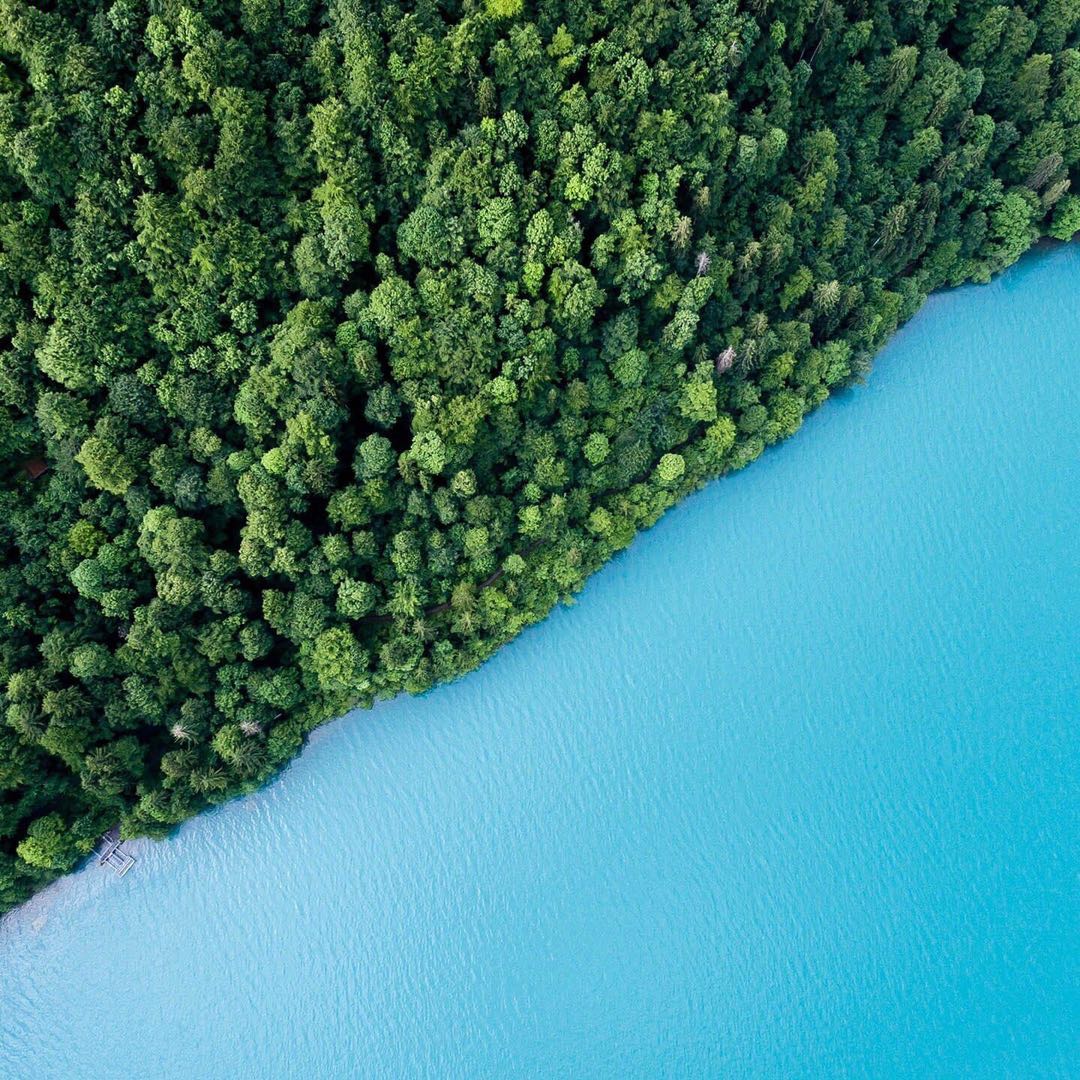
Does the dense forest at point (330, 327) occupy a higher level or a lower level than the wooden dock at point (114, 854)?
higher

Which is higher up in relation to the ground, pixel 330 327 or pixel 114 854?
pixel 330 327

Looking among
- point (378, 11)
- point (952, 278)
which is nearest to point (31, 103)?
point (378, 11)

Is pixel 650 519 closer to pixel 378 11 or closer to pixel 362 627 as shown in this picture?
pixel 362 627

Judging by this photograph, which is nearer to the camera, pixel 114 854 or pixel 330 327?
pixel 330 327

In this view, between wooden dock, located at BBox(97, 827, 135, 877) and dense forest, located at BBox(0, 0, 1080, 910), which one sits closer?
dense forest, located at BBox(0, 0, 1080, 910)

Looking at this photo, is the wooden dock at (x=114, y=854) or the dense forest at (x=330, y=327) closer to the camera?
the dense forest at (x=330, y=327)
